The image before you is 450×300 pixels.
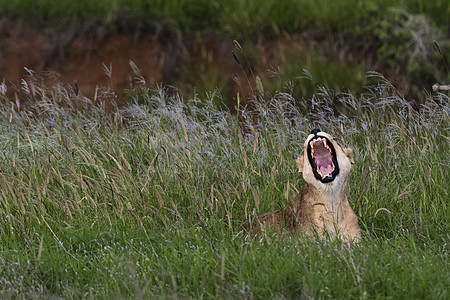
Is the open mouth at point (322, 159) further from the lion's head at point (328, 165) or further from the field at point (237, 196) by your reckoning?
the field at point (237, 196)

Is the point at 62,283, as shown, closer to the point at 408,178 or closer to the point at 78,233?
the point at 78,233

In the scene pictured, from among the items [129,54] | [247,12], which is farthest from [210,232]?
[129,54]

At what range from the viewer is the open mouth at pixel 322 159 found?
4859 mm

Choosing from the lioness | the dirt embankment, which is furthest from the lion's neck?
the dirt embankment

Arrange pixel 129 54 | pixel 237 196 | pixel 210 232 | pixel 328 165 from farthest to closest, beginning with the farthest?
pixel 129 54, pixel 237 196, pixel 328 165, pixel 210 232

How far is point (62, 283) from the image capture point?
432cm

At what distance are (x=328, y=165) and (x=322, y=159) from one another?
79mm

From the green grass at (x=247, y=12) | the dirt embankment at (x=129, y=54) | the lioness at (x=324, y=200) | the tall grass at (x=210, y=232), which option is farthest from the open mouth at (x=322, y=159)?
the green grass at (x=247, y=12)

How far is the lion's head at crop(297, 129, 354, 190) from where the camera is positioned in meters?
4.85

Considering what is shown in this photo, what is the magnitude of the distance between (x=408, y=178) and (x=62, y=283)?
2.85 m

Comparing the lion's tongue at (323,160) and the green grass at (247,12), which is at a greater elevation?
the green grass at (247,12)

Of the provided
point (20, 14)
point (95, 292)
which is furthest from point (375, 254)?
point (20, 14)

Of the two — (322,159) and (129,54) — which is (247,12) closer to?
(129,54)

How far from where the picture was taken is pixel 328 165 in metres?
5.00
